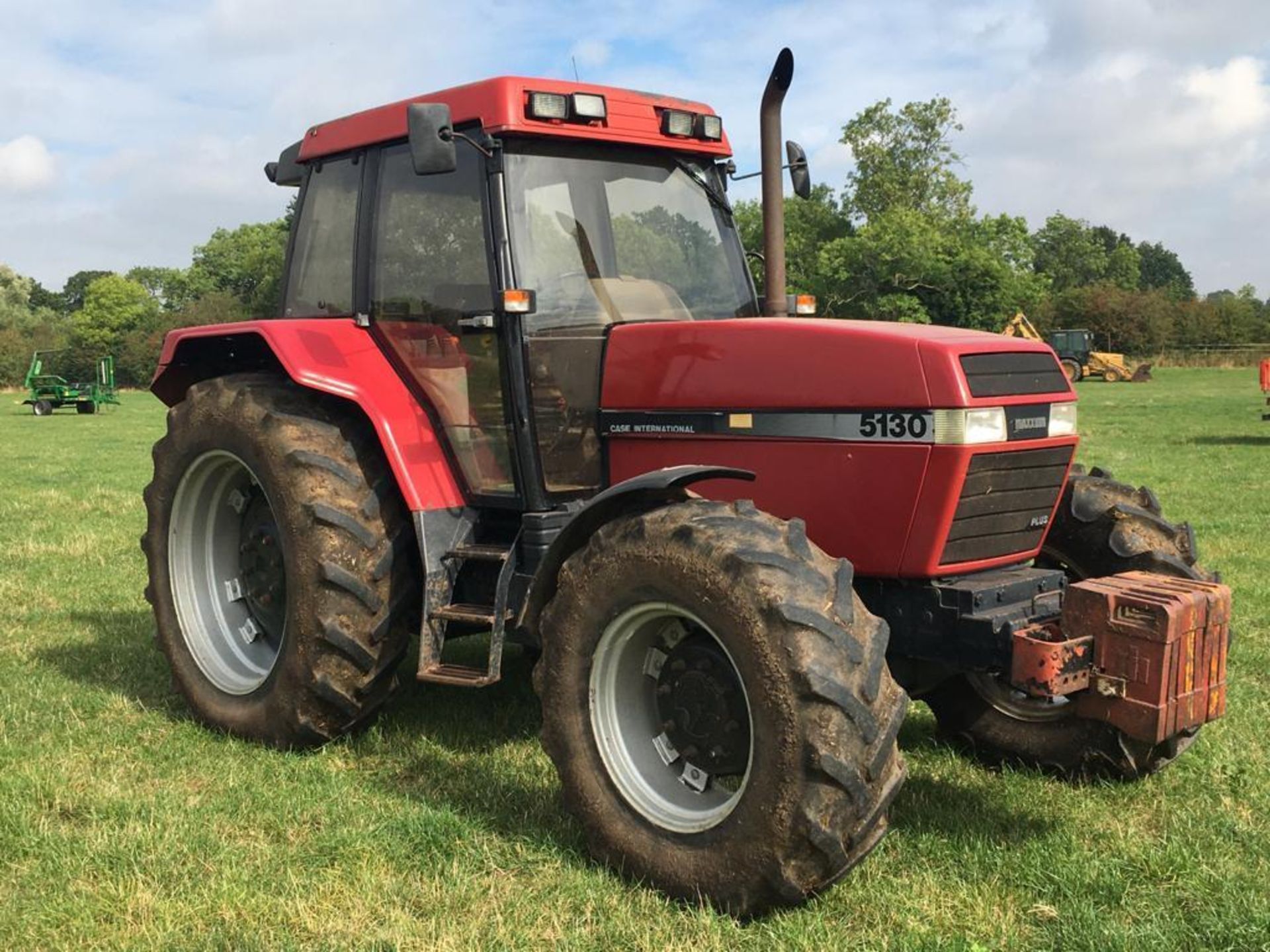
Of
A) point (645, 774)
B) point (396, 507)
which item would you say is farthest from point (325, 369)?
point (645, 774)

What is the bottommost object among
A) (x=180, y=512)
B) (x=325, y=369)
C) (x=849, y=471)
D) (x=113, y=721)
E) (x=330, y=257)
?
(x=113, y=721)

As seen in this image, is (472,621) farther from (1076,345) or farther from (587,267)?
(1076,345)

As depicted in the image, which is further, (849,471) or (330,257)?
(330,257)

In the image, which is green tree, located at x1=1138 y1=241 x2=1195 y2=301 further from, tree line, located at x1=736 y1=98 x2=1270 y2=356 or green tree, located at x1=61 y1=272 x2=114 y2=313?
green tree, located at x1=61 y1=272 x2=114 y2=313

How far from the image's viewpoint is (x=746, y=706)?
3.66 m

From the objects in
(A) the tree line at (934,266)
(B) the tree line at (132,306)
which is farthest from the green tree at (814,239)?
(B) the tree line at (132,306)

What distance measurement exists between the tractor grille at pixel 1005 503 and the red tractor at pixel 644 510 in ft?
0.05

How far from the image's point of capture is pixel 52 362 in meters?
51.4

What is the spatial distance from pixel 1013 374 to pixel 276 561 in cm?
322

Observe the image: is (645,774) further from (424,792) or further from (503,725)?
(503,725)

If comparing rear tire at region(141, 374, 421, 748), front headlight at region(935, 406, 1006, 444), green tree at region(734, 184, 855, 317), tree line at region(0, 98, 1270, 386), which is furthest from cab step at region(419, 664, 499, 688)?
green tree at region(734, 184, 855, 317)

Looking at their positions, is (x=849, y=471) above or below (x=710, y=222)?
below

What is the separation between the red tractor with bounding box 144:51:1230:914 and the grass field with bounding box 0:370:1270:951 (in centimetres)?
20

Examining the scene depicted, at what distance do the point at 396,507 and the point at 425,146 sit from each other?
4.93 ft
